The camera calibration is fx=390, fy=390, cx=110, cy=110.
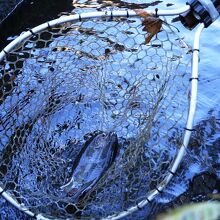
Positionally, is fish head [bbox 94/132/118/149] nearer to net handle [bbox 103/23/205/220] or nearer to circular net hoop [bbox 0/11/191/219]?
circular net hoop [bbox 0/11/191/219]

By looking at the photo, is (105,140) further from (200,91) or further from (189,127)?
(200,91)

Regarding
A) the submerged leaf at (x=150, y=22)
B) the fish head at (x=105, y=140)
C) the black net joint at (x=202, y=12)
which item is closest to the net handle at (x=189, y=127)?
the black net joint at (x=202, y=12)

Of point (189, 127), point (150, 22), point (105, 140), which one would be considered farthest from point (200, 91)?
point (189, 127)

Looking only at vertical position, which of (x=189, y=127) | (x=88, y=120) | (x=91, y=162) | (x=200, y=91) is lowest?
(x=200, y=91)

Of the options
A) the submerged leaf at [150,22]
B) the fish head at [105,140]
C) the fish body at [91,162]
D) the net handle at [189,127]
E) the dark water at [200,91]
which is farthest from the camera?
the fish head at [105,140]

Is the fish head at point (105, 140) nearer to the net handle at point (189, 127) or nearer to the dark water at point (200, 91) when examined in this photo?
the dark water at point (200, 91)

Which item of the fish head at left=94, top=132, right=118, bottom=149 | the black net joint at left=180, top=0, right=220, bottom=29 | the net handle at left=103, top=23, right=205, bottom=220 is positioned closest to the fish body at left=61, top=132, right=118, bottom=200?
the fish head at left=94, top=132, right=118, bottom=149
